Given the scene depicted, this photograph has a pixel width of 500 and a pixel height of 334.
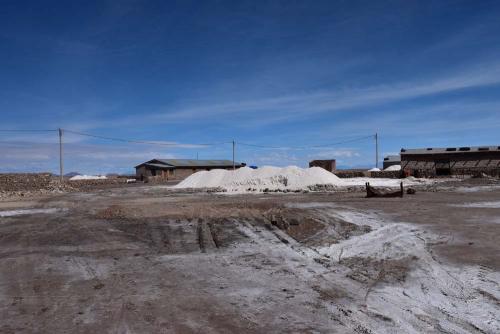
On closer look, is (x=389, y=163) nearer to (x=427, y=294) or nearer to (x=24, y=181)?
(x=24, y=181)

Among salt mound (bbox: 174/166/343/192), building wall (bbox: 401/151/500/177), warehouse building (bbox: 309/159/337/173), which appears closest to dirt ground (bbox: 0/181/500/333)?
salt mound (bbox: 174/166/343/192)

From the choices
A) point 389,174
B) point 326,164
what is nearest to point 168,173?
point 326,164

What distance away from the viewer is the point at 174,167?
70.9 metres

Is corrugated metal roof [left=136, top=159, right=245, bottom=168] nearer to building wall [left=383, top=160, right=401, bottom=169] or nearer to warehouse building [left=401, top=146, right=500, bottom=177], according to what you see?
building wall [left=383, top=160, right=401, bottom=169]

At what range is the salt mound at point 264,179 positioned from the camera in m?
39.0

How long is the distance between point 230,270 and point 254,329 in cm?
307

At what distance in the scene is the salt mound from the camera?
3900 cm

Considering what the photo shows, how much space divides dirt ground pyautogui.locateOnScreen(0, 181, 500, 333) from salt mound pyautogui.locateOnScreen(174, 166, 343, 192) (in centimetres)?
2406

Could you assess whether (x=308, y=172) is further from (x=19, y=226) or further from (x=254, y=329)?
(x=254, y=329)

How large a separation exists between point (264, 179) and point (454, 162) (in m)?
33.2

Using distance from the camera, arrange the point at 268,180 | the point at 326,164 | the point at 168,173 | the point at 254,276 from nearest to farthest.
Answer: the point at 254,276 < the point at 268,180 < the point at 326,164 < the point at 168,173

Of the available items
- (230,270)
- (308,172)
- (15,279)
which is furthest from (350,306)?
(308,172)

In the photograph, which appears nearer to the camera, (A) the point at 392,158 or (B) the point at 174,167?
(B) the point at 174,167

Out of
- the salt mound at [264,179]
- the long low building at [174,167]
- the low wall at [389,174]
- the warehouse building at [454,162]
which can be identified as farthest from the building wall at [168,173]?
the warehouse building at [454,162]
